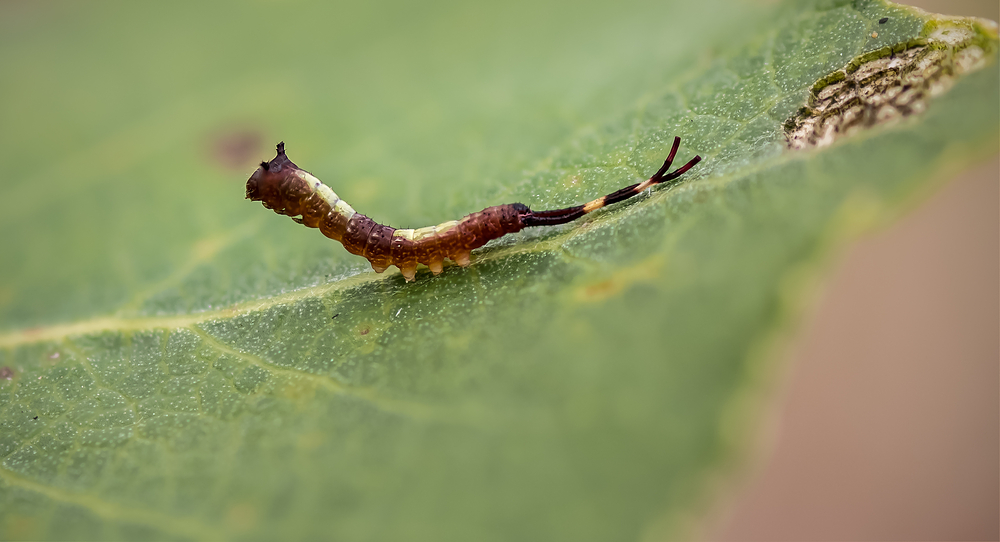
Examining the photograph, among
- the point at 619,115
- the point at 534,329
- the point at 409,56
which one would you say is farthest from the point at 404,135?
the point at 534,329

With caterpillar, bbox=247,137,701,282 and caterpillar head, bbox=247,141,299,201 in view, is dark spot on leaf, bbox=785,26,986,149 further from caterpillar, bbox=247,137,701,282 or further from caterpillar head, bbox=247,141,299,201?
caterpillar head, bbox=247,141,299,201

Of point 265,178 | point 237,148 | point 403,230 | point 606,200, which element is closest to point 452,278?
point 403,230

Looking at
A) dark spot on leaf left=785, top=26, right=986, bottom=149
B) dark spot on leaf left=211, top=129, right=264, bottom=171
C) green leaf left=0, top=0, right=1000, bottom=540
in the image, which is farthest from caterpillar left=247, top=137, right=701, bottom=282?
dark spot on leaf left=211, top=129, right=264, bottom=171

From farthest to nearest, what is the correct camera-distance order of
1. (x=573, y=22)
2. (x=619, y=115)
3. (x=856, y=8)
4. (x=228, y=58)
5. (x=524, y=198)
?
(x=228, y=58) < (x=573, y=22) < (x=619, y=115) < (x=524, y=198) < (x=856, y=8)

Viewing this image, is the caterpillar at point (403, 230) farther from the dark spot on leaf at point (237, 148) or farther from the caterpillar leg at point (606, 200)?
the dark spot on leaf at point (237, 148)

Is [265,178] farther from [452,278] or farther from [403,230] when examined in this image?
[452,278]

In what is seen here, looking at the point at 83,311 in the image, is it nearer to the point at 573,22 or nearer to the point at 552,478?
the point at 552,478
